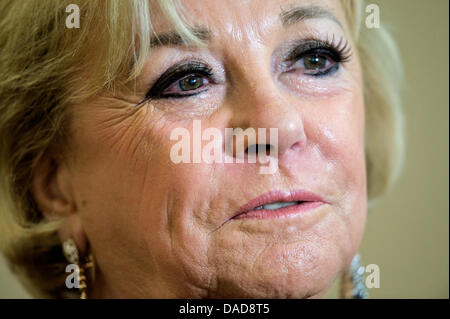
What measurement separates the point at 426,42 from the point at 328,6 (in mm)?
867

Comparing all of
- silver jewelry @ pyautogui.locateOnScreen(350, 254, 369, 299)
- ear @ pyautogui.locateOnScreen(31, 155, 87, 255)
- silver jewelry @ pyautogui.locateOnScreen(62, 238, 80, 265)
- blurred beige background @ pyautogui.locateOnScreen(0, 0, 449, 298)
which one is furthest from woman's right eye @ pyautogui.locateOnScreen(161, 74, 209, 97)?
blurred beige background @ pyautogui.locateOnScreen(0, 0, 449, 298)

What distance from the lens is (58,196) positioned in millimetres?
1162

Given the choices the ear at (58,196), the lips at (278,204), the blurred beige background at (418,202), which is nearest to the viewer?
the lips at (278,204)

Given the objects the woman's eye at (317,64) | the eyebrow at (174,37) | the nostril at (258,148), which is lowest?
the nostril at (258,148)

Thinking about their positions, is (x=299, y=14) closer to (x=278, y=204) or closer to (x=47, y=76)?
(x=278, y=204)

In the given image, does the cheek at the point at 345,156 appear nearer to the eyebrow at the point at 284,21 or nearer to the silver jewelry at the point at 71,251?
the eyebrow at the point at 284,21

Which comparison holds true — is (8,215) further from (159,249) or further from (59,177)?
(159,249)

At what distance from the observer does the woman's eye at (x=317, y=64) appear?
106 cm

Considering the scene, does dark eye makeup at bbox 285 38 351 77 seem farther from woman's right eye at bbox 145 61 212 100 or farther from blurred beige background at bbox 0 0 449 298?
blurred beige background at bbox 0 0 449 298

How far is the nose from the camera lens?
91cm

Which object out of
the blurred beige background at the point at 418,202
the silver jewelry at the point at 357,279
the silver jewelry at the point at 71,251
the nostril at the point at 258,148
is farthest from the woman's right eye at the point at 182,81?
the blurred beige background at the point at 418,202

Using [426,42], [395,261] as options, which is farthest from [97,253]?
[426,42]

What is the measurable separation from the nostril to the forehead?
0.21m

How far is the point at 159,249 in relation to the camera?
956 millimetres
